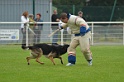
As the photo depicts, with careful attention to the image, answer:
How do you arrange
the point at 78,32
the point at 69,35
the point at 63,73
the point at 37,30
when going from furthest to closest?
the point at 69,35, the point at 37,30, the point at 78,32, the point at 63,73

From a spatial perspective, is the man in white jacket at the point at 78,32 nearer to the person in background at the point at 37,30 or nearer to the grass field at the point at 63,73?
the grass field at the point at 63,73

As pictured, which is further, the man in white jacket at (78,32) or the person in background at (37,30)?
the person in background at (37,30)

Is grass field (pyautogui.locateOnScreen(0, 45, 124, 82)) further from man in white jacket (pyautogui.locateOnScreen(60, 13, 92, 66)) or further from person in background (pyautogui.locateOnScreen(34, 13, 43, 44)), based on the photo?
person in background (pyautogui.locateOnScreen(34, 13, 43, 44))

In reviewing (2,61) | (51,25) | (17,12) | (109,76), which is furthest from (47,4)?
(109,76)

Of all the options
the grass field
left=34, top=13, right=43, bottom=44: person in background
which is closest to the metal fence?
left=34, top=13, right=43, bottom=44: person in background

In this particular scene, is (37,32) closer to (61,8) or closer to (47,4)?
(47,4)

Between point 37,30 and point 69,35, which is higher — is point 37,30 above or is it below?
above

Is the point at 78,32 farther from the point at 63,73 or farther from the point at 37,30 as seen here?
the point at 37,30

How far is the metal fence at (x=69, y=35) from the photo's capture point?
24.6 metres

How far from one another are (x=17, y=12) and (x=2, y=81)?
18513 mm

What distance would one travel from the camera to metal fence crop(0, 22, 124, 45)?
80.7ft

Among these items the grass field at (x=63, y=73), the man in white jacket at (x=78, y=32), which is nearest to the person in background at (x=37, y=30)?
the grass field at (x=63, y=73)

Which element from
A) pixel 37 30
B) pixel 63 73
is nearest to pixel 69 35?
pixel 37 30

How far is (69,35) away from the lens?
2539cm
